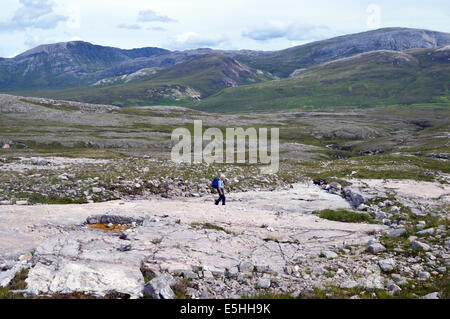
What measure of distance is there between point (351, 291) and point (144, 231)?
36.3ft

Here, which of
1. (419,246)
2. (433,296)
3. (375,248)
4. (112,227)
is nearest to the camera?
(433,296)

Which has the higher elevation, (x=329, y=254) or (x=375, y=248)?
(x=375, y=248)

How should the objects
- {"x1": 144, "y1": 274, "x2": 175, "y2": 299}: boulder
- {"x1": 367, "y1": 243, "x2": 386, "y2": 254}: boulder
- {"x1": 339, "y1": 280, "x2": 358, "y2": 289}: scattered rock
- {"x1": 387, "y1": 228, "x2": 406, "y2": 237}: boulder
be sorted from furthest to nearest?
{"x1": 387, "y1": 228, "x2": 406, "y2": 237}: boulder < {"x1": 367, "y1": 243, "x2": 386, "y2": 254}: boulder < {"x1": 339, "y1": 280, "x2": 358, "y2": 289}: scattered rock < {"x1": 144, "y1": 274, "x2": 175, "y2": 299}: boulder

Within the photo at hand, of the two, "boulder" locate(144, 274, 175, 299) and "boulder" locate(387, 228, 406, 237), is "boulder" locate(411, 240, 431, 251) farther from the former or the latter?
"boulder" locate(144, 274, 175, 299)

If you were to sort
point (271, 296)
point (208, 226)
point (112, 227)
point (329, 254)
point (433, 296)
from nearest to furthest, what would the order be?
point (433, 296)
point (271, 296)
point (329, 254)
point (208, 226)
point (112, 227)

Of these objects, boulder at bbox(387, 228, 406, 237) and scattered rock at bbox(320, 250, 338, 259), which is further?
boulder at bbox(387, 228, 406, 237)

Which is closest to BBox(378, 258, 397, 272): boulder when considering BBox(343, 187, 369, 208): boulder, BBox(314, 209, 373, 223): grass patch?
BBox(314, 209, 373, 223): grass patch

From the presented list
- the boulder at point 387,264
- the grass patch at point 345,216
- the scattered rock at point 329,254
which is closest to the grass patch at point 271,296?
the scattered rock at point 329,254

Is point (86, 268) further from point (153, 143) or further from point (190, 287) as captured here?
point (153, 143)

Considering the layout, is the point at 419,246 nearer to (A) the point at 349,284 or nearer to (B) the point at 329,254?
(B) the point at 329,254

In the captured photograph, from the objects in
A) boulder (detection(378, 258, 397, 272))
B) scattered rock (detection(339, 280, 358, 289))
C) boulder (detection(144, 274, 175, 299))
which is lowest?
scattered rock (detection(339, 280, 358, 289))

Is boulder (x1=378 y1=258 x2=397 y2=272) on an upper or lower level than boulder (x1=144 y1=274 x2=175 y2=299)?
lower

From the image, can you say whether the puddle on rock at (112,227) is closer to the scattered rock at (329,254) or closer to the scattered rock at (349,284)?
the scattered rock at (329,254)

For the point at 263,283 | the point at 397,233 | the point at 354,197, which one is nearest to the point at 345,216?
the point at 397,233
